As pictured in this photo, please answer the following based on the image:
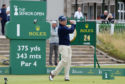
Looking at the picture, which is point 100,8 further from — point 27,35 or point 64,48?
point 64,48

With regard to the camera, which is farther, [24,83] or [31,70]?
[31,70]

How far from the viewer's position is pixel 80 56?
28656mm

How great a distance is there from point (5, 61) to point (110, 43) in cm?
713

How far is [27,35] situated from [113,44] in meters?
10.2

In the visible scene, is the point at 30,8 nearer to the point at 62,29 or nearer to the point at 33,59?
the point at 33,59

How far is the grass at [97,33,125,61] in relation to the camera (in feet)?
97.1

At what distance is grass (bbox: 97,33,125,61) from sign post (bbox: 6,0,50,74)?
29.1 ft

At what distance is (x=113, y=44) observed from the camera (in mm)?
30328

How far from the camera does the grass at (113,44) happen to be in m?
29.6

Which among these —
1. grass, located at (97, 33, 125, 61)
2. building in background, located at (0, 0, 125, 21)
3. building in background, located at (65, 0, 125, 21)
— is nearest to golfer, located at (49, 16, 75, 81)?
grass, located at (97, 33, 125, 61)

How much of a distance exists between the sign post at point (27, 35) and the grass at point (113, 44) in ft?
29.1

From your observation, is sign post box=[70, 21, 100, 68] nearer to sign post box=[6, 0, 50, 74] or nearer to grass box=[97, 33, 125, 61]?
sign post box=[6, 0, 50, 74]

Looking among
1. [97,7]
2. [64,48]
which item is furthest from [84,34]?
[97,7]

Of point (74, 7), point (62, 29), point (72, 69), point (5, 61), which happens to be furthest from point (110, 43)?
point (74, 7)
